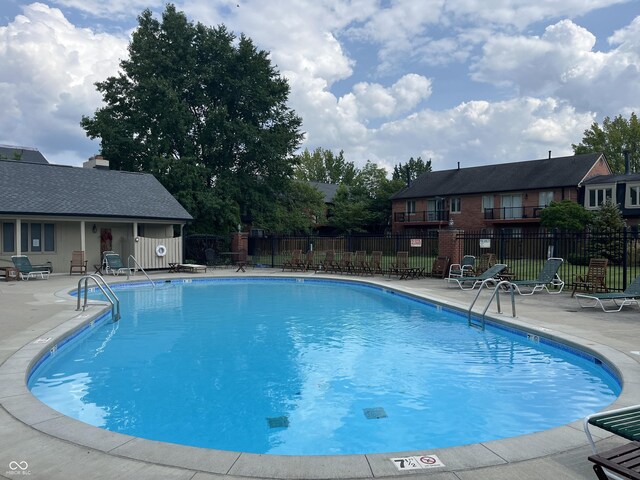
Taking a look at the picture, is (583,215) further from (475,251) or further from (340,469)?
(340,469)

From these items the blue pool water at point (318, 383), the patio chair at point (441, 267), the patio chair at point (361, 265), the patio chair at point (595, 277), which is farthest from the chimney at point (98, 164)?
the patio chair at point (595, 277)

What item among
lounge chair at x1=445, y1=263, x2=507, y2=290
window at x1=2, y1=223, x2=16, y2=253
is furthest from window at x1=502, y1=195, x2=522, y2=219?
window at x1=2, y1=223, x2=16, y2=253

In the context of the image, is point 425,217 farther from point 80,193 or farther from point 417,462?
point 417,462

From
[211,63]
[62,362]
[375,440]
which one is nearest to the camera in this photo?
[375,440]

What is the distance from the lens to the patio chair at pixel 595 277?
13336mm

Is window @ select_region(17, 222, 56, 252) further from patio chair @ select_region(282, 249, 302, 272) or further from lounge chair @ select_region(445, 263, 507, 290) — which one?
lounge chair @ select_region(445, 263, 507, 290)

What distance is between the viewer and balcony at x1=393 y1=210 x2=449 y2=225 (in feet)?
138

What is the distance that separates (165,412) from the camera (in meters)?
5.84

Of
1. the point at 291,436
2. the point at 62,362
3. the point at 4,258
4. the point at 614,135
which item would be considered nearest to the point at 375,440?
the point at 291,436

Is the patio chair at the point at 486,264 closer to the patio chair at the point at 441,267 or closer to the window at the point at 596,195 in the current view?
the patio chair at the point at 441,267

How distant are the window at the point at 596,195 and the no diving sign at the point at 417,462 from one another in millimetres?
37252

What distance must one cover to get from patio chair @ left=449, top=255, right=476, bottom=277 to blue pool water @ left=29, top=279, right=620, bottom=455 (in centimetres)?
607

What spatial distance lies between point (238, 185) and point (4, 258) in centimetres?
1583

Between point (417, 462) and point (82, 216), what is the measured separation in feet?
69.5
